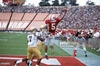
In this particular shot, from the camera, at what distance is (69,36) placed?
2605 centimetres

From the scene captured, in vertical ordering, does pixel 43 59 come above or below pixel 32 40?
below

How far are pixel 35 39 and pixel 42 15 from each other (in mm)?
47388

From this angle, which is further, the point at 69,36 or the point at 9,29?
the point at 9,29

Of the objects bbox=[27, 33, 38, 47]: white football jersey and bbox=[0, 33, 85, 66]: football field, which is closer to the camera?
bbox=[27, 33, 38, 47]: white football jersey

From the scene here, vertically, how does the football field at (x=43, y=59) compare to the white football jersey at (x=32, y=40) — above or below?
below

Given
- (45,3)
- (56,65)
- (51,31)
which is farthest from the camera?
(45,3)

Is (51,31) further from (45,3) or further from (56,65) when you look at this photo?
(45,3)

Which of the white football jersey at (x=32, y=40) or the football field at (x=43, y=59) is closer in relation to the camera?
the white football jersey at (x=32, y=40)

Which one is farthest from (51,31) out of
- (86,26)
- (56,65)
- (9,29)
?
(9,29)

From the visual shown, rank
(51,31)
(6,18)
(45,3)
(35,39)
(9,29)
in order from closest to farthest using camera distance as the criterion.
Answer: (35,39), (51,31), (9,29), (6,18), (45,3)

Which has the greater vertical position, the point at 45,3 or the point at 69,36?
the point at 45,3

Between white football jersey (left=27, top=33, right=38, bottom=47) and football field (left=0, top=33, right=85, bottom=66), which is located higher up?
white football jersey (left=27, top=33, right=38, bottom=47)

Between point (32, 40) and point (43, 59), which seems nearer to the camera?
point (32, 40)

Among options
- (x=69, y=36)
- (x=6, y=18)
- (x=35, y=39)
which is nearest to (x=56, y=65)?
(x=35, y=39)
